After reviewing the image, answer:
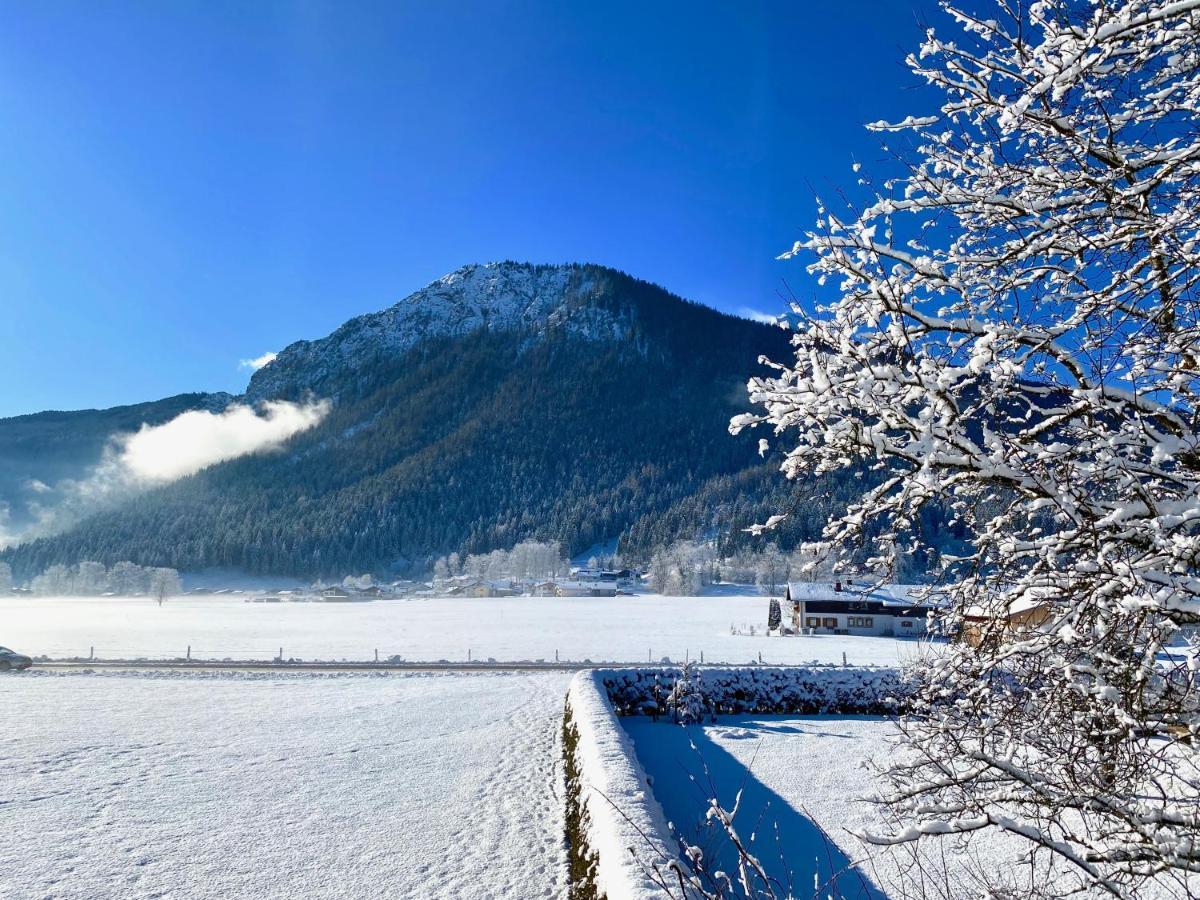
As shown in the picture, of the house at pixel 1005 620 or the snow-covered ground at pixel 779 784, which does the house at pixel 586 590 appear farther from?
the house at pixel 1005 620

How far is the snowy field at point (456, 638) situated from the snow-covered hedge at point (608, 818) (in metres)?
18.4

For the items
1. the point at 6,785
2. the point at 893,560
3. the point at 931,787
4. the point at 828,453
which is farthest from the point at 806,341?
the point at 6,785

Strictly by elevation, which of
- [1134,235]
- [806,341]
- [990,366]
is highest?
[1134,235]

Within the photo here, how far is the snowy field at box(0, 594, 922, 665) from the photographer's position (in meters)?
40.0

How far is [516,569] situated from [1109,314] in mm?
168370

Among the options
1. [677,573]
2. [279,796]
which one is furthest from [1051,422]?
[677,573]

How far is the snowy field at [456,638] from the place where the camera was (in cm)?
4003

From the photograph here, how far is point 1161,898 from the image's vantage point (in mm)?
8586

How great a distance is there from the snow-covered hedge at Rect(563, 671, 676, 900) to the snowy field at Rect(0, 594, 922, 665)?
18.4 m

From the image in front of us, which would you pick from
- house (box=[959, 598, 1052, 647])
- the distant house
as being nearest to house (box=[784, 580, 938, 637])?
house (box=[959, 598, 1052, 647])

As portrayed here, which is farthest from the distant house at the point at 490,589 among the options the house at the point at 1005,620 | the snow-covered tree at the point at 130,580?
the house at the point at 1005,620

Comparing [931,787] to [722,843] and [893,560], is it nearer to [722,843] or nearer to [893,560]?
A: [893,560]

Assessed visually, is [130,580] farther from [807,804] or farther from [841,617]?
[807,804]

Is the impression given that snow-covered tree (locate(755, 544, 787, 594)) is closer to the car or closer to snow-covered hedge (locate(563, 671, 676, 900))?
the car
